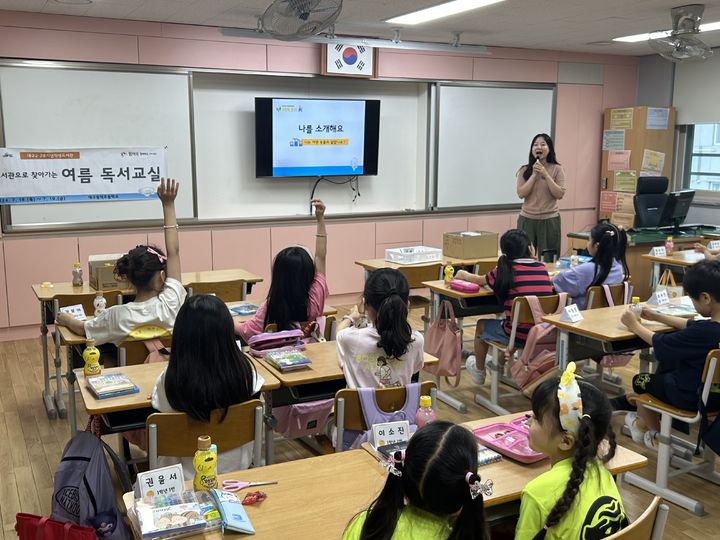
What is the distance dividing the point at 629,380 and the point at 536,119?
411 centimetres

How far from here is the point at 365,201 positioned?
300 inches

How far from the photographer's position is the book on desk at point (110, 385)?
8.48 feet

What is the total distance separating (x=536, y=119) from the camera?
8.23 meters

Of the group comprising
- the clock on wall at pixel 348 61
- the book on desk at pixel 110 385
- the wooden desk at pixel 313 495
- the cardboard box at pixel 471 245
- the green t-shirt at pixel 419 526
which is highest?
the clock on wall at pixel 348 61

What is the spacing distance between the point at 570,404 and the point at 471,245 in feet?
12.9

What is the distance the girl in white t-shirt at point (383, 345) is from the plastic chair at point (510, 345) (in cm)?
135

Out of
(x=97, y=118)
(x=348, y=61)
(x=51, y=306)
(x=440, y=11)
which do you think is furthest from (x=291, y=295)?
(x=348, y=61)

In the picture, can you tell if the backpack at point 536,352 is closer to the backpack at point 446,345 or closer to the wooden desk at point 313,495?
the backpack at point 446,345

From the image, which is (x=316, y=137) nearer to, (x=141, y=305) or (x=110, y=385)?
(x=141, y=305)

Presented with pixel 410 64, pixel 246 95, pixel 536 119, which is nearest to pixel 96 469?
pixel 246 95

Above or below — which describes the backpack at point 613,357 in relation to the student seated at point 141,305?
below

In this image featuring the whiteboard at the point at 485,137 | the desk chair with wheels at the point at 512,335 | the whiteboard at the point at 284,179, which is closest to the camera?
the desk chair with wheels at the point at 512,335

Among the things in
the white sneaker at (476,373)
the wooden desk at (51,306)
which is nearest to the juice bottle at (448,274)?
the white sneaker at (476,373)

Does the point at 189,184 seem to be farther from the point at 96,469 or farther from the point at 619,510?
the point at 619,510
